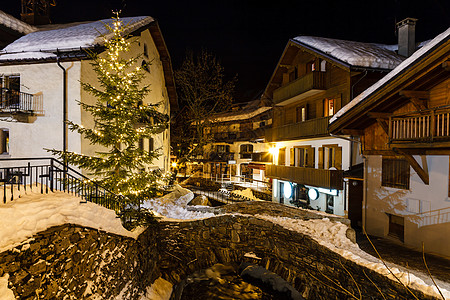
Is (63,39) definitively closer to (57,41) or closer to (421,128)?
(57,41)

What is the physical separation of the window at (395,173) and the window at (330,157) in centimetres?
377

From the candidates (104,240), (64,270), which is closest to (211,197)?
(104,240)

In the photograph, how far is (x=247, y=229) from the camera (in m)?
13.1

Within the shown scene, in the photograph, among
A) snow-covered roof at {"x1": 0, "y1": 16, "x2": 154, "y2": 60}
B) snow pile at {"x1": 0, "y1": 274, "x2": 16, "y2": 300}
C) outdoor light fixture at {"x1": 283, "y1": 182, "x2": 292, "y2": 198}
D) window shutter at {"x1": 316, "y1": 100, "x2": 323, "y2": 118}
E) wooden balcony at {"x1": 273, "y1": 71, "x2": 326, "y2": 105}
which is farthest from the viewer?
outdoor light fixture at {"x1": 283, "y1": 182, "x2": 292, "y2": 198}

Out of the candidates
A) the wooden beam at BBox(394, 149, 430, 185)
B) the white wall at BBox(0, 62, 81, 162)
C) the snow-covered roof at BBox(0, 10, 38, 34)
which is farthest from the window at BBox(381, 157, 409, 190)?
the snow-covered roof at BBox(0, 10, 38, 34)

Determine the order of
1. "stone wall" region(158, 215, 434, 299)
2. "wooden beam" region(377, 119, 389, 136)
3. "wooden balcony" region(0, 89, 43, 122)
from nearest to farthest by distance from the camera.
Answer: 1. "stone wall" region(158, 215, 434, 299)
2. "wooden beam" region(377, 119, 389, 136)
3. "wooden balcony" region(0, 89, 43, 122)

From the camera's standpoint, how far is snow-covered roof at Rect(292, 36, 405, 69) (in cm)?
1563

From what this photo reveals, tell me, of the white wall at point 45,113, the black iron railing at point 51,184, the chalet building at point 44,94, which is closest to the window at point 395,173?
the black iron railing at point 51,184

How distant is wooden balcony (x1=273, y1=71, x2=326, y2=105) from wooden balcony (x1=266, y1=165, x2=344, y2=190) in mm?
5490

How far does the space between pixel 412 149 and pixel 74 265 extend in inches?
533

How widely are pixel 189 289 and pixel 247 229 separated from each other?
5202mm

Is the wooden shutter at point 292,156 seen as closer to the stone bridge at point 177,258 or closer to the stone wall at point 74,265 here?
the stone bridge at point 177,258

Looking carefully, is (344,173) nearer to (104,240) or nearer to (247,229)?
(247,229)

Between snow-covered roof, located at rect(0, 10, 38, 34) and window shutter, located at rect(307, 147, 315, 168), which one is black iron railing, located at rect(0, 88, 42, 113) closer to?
snow-covered roof, located at rect(0, 10, 38, 34)
